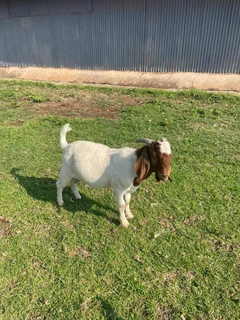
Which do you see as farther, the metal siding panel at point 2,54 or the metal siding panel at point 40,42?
the metal siding panel at point 2,54

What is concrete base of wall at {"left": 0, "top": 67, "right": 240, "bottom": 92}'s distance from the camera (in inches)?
420

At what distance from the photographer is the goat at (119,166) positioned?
11.8ft

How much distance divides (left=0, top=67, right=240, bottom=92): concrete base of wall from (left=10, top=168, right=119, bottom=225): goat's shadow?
7.47 meters

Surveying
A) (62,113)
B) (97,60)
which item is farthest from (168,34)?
(62,113)

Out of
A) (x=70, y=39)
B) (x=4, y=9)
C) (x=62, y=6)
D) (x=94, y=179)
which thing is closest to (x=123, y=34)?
(x=70, y=39)

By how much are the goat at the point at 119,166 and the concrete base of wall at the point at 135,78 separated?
764cm

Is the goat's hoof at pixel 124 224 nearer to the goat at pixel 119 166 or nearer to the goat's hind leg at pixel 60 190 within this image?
the goat at pixel 119 166

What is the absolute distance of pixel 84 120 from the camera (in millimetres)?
8453

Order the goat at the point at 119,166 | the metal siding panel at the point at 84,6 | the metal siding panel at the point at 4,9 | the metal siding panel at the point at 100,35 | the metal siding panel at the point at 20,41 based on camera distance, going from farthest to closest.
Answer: the metal siding panel at the point at 4,9
the metal siding panel at the point at 20,41
the metal siding panel at the point at 84,6
the metal siding panel at the point at 100,35
the goat at the point at 119,166

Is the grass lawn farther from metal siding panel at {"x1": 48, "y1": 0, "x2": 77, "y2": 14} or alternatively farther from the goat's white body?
metal siding panel at {"x1": 48, "y1": 0, "x2": 77, "y2": 14}

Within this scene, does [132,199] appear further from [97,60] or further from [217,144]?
[97,60]

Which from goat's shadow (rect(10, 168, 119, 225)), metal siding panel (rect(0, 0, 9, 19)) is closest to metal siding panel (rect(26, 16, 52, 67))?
metal siding panel (rect(0, 0, 9, 19))

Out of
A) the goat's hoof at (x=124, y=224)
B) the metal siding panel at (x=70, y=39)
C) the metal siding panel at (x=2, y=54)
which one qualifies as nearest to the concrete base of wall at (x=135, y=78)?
the metal siding panel at (x=70, y=39)

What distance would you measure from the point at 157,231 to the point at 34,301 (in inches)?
81.1
